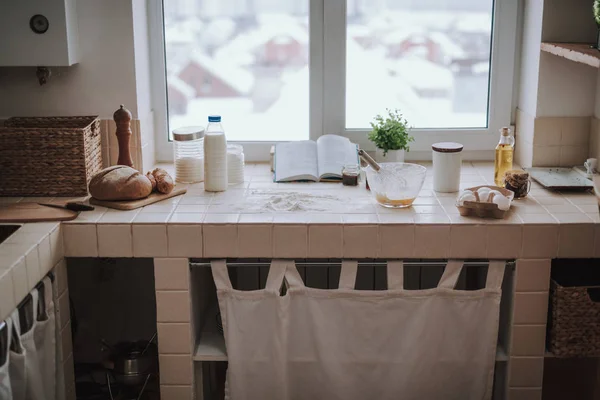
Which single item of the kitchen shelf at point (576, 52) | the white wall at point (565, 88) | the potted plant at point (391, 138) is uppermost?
the kitchen shelf at point (576, 52)

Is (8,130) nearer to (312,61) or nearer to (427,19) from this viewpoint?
(312,61)

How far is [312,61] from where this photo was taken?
3299 millimetres

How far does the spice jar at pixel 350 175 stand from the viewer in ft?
9.81

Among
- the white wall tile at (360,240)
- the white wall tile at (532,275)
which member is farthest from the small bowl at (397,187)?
the white wall tile at (532,275)

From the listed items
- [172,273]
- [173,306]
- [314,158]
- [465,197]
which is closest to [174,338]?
[173,306]

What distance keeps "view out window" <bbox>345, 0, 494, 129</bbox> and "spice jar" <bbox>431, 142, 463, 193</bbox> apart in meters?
0.50

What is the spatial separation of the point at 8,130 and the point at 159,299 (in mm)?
769

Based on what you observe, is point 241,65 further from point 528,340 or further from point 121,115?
point 528,340

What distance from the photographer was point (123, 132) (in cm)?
295

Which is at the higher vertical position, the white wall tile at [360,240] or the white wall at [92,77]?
the white wall at [92,77]

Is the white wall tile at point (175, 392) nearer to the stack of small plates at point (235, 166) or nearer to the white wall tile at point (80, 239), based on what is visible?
the white wall tile at point (80, 239)

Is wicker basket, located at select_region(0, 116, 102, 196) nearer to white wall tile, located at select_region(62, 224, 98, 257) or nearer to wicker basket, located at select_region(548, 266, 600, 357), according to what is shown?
white wall tile, located at select_region(62, 224, 98, 257)

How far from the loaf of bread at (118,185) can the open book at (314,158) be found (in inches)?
21.0

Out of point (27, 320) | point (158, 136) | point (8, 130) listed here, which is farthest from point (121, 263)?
point (27, 320)
